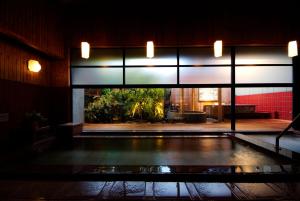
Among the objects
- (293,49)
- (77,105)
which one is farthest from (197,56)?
(77,105)

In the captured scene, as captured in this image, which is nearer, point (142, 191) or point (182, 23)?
point (142, 191)

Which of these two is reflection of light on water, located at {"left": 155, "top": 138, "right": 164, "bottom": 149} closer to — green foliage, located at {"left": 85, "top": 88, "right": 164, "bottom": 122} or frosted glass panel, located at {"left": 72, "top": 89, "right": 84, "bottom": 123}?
frosted glass panel, located at {"left": 72, "top": 89, "right": 84, "bottom": 123}

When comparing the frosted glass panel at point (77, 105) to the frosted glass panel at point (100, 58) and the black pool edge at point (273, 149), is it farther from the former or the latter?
the black pool edge at point (273, 149)

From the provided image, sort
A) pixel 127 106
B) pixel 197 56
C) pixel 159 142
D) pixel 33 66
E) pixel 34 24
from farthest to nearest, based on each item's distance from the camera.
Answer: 1. pixel 127 106
2. pixel 197 56
3. pixel 33 66
4. pixel 159 142
5. pixel 34 24

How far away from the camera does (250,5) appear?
364 inches

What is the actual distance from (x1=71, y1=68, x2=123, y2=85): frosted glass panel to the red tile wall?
29.2 ft

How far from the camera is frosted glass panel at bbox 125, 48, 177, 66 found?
9672mm

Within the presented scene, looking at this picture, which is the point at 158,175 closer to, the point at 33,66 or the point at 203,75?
the point at 33,66

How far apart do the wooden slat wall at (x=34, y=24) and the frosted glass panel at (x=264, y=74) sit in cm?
652

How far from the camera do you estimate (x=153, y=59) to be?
384 inches

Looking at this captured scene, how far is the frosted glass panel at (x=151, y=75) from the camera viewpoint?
9.66 metres

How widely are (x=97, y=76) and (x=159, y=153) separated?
478 cm

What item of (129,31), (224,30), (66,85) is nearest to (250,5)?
(224,30)

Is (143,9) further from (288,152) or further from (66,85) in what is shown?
(288,152)
